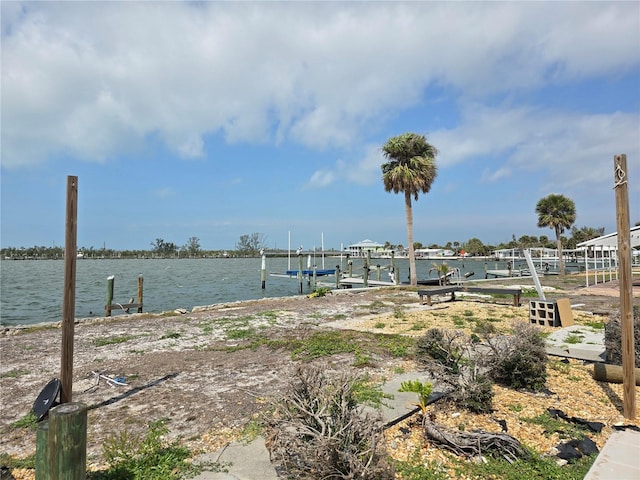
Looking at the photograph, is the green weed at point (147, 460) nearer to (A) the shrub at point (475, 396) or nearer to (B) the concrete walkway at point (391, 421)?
(B) the concrete walkway at point (391, 421)

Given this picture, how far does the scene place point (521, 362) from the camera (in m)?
4.85

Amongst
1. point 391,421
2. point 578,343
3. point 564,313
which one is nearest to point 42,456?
point 391,421

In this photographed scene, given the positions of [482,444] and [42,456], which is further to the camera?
[482,444]

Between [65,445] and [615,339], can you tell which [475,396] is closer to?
[615,339]

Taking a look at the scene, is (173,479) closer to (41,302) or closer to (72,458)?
(72,458)

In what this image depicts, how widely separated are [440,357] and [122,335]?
8156mm

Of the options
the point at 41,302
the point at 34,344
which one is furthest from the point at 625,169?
the point at 41,302

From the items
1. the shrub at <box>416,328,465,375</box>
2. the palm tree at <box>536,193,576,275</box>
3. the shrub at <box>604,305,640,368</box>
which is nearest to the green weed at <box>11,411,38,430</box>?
the shrub at <box>416,328,465,375</box>

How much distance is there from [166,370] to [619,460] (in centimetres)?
585

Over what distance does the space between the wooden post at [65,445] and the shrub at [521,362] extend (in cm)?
440

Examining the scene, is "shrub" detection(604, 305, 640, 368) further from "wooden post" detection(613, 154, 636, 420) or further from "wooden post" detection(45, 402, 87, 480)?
"wooden post" detection(45, 402, 87, 480)

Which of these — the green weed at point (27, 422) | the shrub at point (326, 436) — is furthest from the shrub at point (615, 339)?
the green weed at point (27, 422)

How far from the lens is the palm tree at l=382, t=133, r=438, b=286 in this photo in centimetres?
2322

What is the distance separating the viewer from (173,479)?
2.87 m
